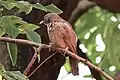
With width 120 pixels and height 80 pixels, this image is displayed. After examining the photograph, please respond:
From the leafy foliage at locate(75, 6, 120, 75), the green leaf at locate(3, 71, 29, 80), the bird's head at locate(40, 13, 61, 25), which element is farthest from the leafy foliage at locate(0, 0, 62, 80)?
the leafy foliage at locate(75, 6, 120, 75)

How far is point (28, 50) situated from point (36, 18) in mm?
121

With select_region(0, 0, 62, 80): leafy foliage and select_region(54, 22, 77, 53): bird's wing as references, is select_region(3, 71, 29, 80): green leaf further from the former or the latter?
select_region(54, 22, 77, 53): bird's wing

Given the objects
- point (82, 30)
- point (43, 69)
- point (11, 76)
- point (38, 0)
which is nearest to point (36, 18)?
point (38, 0)

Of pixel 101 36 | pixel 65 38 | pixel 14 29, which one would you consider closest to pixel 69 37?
pixel 65 38

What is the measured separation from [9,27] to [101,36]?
4.52 feet

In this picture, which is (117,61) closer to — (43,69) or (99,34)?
(99,34)

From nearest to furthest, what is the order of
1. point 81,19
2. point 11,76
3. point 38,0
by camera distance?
point 11,76 < point 38,0 < point 81,19

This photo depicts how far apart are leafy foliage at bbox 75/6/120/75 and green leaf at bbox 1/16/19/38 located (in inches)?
45.8

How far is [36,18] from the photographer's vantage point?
1.49 m

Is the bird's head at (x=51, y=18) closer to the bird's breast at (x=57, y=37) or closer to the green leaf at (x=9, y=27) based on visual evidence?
the bird's breast at (x=57, y=37)

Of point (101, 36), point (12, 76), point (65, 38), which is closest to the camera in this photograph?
point (12, 76)

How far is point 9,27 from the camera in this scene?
0.67m

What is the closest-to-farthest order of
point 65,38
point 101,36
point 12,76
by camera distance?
point 12,76 → point 65,38 → point 101,36

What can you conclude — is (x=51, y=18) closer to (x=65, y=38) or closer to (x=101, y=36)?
(x=65, y=38)
